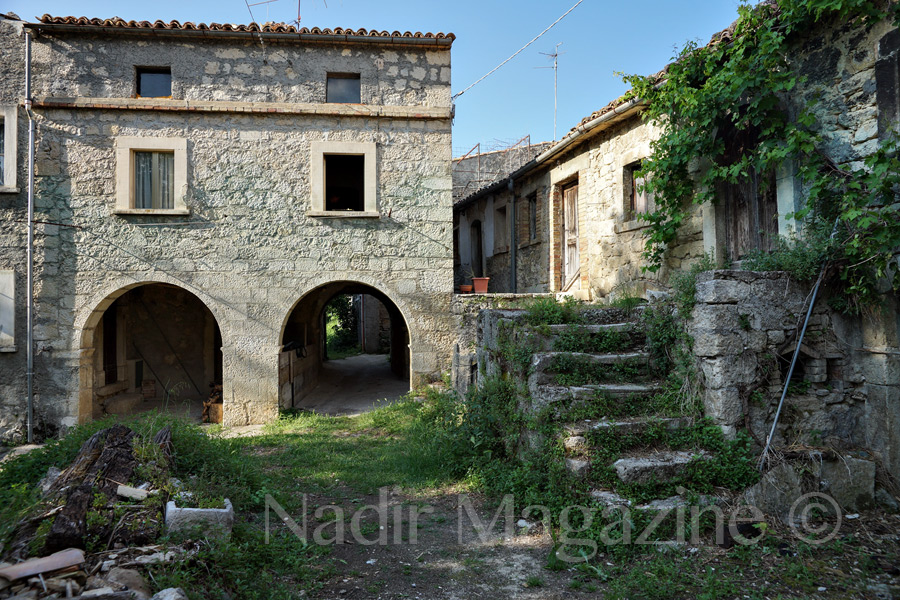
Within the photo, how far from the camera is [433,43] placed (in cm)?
899

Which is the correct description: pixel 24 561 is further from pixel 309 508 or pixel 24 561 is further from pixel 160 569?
pixel 309 508

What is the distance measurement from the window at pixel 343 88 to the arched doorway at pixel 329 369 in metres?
3.32

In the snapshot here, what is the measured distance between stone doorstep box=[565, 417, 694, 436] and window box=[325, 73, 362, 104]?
7189mm

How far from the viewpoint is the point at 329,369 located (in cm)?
1477

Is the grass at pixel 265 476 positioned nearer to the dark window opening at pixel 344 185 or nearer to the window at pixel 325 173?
the window at pixel 325 173

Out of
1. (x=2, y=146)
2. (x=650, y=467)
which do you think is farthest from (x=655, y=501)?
(x=2, y=146)

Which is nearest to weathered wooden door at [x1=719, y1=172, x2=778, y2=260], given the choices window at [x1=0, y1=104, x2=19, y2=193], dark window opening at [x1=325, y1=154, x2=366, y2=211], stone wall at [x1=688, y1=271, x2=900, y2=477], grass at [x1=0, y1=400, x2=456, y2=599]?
stone wall at [x1=688, y1=271, x2=900, y2=477]

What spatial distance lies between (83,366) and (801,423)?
32.8 feet

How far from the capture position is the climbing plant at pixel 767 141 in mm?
4148

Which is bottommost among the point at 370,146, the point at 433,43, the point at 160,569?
the point at 160,569

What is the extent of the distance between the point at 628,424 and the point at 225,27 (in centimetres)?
864

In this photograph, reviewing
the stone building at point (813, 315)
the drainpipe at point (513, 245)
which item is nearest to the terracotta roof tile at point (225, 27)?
the drainpipe at point (513, 245)

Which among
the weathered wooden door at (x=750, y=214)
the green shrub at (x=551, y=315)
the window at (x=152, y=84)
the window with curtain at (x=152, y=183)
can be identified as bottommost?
the green shrub at (x=551, y=315)

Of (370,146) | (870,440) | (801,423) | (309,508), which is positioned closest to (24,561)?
Result: (309,508)
